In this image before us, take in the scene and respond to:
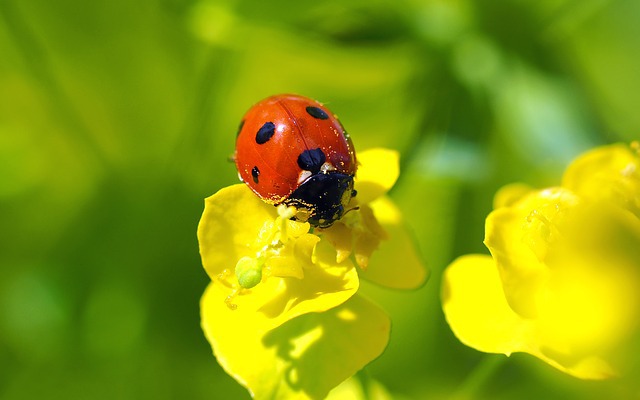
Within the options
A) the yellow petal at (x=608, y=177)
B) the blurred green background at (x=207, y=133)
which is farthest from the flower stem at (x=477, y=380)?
the yellow petal at (x=608, y=177)

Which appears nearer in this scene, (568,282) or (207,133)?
(568,282)

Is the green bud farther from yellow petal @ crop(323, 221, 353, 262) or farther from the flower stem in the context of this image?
the flower stem

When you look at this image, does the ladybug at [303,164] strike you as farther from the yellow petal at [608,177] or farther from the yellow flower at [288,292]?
the yellow petal at [608,177]

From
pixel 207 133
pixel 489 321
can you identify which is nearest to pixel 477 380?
pixel 489 321

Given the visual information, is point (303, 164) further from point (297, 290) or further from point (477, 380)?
point (477, 380)

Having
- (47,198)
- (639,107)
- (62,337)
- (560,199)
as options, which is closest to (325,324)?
(560,199)

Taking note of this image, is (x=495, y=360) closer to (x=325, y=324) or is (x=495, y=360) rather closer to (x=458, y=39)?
(x=325, y=324)
